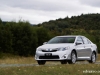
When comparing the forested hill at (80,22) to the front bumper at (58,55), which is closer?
the front bumper at (58,55)

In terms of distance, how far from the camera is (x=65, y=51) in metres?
16.5

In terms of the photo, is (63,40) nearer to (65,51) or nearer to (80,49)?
(80,49)

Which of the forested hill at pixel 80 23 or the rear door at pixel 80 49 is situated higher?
the rear door at pixel 80 49

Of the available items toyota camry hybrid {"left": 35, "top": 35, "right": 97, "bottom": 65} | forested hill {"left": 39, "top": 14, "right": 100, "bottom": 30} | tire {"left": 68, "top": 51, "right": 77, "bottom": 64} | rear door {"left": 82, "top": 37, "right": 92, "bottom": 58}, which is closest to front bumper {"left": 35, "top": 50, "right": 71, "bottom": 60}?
toyota camry hybrid {"left": 35, "top": 35, "right": 97, "bottom": 65}

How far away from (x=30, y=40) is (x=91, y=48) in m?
30.2

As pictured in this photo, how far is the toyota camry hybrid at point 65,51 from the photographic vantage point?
1639 centimetres

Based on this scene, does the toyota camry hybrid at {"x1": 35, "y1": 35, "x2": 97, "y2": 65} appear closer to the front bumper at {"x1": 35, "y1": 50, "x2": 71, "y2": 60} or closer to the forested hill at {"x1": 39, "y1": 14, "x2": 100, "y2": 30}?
the front bumper at {"x1": 35, "y1": 50, "x2": 71, "y2": 60}

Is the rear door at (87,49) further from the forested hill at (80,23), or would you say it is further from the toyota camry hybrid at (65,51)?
the forested hill at (80,23)

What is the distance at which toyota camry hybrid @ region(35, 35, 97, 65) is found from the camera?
16.4m

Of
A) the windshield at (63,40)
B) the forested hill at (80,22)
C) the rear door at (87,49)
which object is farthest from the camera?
the forested hill at (80,22)

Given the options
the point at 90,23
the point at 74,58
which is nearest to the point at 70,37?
the point at 74,58

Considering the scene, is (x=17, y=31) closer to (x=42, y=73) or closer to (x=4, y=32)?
(x=4, y=32)

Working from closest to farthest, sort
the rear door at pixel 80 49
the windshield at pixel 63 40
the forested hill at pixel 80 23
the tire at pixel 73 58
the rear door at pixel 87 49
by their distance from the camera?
the tire at pixel 73 58 < the rear door at pixel 80 49 < the windshield at pixel 63 40 < the rear door at pixel 87 49 < the forested hill at pixel 80 23

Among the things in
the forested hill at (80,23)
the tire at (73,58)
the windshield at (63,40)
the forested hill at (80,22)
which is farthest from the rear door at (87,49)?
the forested hill at (80,22)
